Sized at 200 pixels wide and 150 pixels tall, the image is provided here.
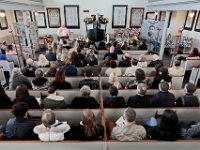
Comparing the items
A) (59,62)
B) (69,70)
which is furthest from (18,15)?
(69,70)

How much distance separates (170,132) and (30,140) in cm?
157

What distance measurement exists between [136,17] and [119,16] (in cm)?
88

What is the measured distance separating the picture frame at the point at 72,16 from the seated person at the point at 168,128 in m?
8.29

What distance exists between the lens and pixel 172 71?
415 centimetres

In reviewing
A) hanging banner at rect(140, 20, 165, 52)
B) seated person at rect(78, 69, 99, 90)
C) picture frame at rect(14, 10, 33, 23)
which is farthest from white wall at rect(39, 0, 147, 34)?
seated person at rect(78, 69, 99, 90)

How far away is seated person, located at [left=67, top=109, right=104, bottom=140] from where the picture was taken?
2.06 meters

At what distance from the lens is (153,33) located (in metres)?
8.00

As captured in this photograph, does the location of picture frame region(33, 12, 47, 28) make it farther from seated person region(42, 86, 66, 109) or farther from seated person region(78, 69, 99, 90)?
seated person region(42, 86, 66, 109)

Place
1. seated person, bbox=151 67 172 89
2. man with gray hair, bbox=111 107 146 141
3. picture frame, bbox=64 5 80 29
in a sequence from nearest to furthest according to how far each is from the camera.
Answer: man with gray hair, bbox=111 107 146 141 → seated person, bbox=151 67 172 89 → picture frame, bbox=64 5 80 29

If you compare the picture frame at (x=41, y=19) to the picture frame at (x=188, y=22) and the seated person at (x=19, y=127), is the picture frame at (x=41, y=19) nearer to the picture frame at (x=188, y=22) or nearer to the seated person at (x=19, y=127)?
the picture frame at (x=188, y=22)

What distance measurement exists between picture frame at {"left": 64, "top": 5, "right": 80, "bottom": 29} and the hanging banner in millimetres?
3378

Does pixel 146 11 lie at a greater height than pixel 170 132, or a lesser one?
greater

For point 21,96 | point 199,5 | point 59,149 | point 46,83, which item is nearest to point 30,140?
point 59,149

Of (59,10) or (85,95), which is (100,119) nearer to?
(85,95)
